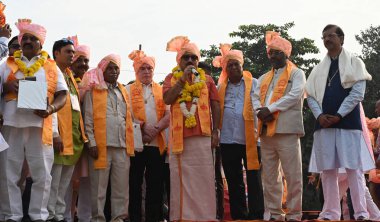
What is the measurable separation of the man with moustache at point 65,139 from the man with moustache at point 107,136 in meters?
0.20

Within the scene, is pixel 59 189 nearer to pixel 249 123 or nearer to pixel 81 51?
pixel 81 51

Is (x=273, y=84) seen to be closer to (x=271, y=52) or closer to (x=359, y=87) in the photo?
(x=271, y=52)

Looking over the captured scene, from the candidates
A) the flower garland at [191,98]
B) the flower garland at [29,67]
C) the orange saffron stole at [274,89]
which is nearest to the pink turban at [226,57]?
the orange saffron stole at [274,89]

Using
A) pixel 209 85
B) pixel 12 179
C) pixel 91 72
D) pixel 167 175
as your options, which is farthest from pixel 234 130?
pixel 12 179

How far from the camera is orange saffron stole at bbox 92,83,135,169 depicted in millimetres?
7719

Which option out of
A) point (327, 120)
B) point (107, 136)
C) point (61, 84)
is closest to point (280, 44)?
point (327, 120)

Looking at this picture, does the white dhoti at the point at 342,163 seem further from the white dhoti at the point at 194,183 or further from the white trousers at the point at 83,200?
the white trousers at the point at 83,200

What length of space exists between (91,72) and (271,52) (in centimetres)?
232

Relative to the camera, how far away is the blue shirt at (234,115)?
8242mm

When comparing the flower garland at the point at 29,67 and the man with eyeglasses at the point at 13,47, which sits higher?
the man with eyeglasses at the point at 13,47

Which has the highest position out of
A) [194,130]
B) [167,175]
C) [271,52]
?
[271,52]

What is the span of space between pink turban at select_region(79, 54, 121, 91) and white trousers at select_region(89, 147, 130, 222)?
83 centimetres

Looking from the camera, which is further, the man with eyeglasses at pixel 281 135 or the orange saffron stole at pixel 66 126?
the man with eyeglasses at pixel 281 135

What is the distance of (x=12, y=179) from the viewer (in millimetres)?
6605
